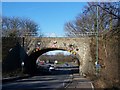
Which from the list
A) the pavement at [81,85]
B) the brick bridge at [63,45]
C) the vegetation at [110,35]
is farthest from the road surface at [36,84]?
the brick bridge at [63,45]

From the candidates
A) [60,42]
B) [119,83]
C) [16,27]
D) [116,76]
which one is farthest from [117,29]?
[16,27]

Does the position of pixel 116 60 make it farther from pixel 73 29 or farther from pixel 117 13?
pixel 73 29

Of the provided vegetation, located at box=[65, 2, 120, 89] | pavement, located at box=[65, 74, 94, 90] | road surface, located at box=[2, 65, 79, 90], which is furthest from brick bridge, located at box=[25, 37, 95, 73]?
vegetation, located at box=[65, 2, 120, 89]

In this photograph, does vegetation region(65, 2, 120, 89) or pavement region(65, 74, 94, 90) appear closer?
vegetation region(65, 2, 120, 89)

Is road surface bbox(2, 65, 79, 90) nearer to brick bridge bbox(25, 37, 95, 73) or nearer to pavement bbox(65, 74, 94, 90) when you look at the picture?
pavement bbox(65, 74, 94, 90)

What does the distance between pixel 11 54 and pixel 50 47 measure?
9309 millimetres

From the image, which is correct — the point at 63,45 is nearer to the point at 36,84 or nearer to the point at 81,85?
the point at 36,84

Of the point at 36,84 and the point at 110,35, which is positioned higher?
the point at 110,35

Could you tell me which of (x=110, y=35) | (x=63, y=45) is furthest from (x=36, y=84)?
(x=63, y=45)

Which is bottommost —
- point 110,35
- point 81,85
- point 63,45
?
point 81,85

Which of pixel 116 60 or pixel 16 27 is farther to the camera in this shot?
pixel 16 27

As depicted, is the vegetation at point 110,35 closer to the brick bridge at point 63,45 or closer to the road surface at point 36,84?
the road surface at point 36,84

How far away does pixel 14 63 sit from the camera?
6072 cm

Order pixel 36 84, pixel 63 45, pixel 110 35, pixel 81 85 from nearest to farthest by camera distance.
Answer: pixel 110 35 < pixel 81 85 < pixel 36 84 < pixel 63 45
